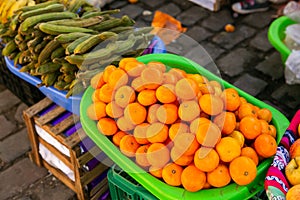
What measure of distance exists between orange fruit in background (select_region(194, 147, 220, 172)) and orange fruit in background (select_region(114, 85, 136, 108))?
0.42 m

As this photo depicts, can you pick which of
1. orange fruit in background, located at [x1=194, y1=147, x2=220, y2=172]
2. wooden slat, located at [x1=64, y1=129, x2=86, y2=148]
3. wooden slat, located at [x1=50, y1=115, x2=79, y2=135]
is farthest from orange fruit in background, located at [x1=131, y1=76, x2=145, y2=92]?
wooden slat, located at [x1=50, y1=115, x2=79, y2=135]

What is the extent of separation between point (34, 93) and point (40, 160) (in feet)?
1.84

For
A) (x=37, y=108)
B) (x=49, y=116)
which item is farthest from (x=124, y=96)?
(x=37, y=108)

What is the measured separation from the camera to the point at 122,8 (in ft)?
16.1

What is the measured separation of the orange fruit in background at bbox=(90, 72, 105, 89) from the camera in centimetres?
231

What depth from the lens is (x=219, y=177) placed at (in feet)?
6.36

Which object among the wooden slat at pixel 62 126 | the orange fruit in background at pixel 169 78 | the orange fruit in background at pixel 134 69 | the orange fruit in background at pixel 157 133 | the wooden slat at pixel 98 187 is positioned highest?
the orange fruit in background at pixel 134 69

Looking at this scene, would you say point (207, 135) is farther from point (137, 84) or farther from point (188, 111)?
point (137, 84)

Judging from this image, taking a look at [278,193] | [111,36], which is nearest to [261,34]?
[111,36]

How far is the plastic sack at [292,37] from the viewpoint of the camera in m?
3.67

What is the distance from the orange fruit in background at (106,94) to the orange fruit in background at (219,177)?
618 millimetres

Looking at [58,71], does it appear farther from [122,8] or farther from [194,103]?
[122,8]

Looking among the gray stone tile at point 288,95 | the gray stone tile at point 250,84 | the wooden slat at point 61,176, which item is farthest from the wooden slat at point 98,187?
the gray stone tile at point 288,95

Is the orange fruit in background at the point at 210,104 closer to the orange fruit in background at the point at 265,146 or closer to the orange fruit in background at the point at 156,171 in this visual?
the orange fruit in background at the point at 265,146
